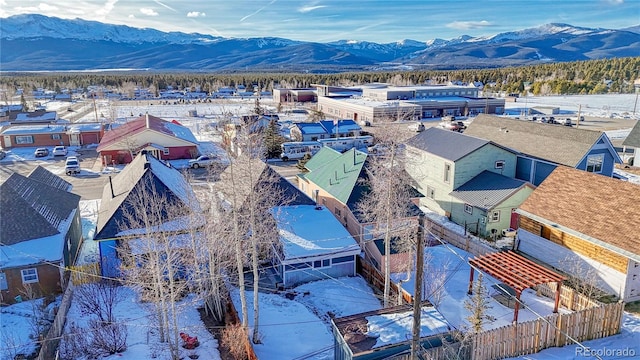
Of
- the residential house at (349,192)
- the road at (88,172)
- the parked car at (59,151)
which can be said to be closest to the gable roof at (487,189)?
the residential house at (349,192)

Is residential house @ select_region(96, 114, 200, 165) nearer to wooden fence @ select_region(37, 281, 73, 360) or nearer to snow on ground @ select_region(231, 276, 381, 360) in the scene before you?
wooden fence @ select_region(37, 281, 73, 360)

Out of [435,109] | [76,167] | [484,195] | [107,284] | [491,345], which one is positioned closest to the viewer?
[491,345]

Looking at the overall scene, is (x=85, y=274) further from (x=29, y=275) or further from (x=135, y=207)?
(x=135, y=207)

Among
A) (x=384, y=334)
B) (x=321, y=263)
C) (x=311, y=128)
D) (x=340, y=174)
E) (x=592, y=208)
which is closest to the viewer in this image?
(x=384, y=334)

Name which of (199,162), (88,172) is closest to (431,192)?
(199,162)

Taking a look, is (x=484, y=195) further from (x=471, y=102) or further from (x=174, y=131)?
(x=471, y=102)

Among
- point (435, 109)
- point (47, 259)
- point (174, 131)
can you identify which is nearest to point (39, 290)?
point (47, 259)

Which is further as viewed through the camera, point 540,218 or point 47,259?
point 540,218
